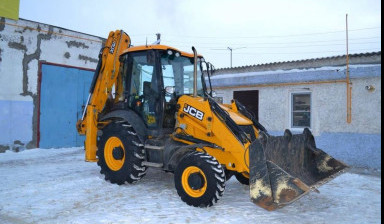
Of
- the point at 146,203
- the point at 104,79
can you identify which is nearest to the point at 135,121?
the point at 104,79

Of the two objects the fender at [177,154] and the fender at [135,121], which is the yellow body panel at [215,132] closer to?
the fender at [177,154]

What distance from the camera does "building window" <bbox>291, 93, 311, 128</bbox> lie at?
10.2 metres

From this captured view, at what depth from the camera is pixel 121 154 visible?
6270 mm

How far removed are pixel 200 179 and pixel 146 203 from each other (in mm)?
1023

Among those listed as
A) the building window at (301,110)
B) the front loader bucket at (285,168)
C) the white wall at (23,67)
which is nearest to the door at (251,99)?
the building window at (301,110)

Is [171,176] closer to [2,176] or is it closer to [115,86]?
[115,86]

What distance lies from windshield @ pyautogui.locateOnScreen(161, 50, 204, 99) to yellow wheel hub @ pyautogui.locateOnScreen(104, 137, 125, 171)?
4.96 ft

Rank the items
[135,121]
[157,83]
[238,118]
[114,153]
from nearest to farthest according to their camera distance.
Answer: [238,118] → [157,83] → [135,121] → [114,153]

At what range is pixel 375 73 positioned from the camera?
884 centimetres

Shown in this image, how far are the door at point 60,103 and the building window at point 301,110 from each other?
762 cm

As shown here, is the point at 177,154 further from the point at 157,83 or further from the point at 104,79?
the point at 104,79

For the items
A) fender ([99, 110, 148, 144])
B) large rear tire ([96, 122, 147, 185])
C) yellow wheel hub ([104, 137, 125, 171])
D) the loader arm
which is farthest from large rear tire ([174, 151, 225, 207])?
the loader arm

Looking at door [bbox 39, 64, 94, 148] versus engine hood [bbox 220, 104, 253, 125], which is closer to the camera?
engine hood [bbox 220, 104, 253, 125]

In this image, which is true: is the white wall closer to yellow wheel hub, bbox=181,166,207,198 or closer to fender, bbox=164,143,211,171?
fender, bbox=164,143,211,171
